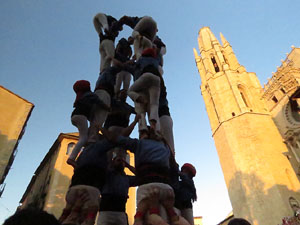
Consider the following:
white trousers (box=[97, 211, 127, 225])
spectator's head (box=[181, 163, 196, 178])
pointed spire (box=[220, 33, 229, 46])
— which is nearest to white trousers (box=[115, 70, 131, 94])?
spectator's head (box=[181, 163, 196, 178])

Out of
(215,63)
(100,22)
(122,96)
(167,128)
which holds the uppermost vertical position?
(215,63)

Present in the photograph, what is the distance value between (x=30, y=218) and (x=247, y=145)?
2662 centimetres

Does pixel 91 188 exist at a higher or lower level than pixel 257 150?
lower

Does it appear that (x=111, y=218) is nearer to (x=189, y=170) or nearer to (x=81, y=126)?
(x=81, y=126)

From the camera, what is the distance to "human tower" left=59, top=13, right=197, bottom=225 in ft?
8.62

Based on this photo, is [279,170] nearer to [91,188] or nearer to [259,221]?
[259,221]

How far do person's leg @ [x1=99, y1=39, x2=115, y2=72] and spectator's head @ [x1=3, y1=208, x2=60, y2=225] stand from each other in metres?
3.89

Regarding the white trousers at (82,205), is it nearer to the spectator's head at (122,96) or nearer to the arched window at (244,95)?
the spectator's head at (122,96)

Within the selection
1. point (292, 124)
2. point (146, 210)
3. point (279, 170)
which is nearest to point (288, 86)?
point (292, 124)

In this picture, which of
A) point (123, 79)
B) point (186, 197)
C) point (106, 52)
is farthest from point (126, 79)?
point (186, 197)

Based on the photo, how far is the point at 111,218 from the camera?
3.44 m

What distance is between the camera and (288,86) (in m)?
26.2

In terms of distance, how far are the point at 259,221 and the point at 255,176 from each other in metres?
4.26

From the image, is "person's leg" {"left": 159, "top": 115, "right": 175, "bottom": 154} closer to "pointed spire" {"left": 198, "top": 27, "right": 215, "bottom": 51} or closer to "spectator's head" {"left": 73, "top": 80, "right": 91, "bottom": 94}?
"spectator's head" {"left": 73, "top": 80, "right": 91, "bottom": 94}
